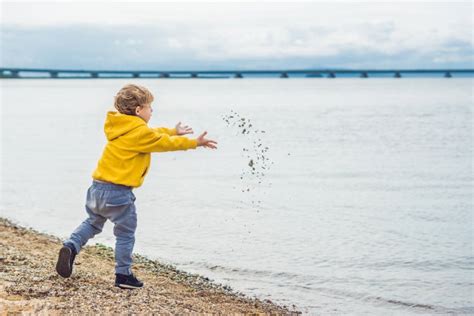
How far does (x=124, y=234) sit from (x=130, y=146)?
2.88ft

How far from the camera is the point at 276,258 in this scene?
1122cm

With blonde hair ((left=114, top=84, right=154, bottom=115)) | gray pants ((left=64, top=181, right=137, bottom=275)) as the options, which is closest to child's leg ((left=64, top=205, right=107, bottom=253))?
gray pants ((left=64, top=181, right=137, bottom=275))

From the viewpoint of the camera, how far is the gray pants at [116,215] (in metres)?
6.91

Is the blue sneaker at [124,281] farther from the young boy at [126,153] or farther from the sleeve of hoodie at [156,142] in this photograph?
the sleeve of hoodie at [156,142]

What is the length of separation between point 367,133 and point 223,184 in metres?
21.2

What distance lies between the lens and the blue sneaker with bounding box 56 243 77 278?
7.21 meters

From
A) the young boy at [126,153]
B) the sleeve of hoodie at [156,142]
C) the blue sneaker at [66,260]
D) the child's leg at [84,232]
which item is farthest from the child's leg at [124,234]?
the sleeve of hoodie at [156,142]

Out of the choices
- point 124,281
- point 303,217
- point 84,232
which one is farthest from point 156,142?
point 303,217

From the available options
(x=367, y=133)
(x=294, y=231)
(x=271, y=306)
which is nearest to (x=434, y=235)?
(x=294, y=231)

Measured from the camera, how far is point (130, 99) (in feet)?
22.6

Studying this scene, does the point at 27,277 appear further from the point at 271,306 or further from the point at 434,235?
the point at 434,235

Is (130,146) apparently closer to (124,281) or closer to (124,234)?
(124,234)

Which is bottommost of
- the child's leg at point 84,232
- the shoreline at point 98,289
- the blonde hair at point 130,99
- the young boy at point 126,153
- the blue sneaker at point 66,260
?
the shoreline at point 98,289

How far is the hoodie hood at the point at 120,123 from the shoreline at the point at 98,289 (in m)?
1.48
